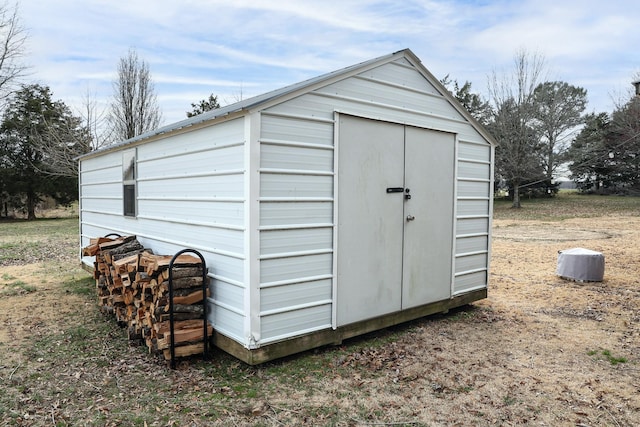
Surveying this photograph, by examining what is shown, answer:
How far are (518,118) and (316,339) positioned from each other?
73.8 ft

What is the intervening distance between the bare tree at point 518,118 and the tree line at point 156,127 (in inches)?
2.0

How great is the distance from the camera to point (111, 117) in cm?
2009

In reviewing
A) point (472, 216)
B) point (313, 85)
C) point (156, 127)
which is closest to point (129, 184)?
point (313, 85)

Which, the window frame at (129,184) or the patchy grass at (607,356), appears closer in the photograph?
the patchy grass at (607,356)

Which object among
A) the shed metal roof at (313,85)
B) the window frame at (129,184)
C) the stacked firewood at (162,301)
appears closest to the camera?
the shed metal roof at (313,85)

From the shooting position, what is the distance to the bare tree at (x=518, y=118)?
22.6 meters

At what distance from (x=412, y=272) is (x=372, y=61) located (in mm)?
2167

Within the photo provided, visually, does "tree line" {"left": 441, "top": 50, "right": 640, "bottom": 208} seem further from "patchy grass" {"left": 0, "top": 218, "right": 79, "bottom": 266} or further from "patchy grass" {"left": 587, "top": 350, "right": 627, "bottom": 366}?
"patchy grass" {"left": 587, "top": 350, "right": 627, "bottom": 366}

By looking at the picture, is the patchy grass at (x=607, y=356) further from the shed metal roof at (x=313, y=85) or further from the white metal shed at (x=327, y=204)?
the shed metal roof at (x=313, y=85)

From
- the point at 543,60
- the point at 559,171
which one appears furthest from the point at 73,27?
the point at 559,171

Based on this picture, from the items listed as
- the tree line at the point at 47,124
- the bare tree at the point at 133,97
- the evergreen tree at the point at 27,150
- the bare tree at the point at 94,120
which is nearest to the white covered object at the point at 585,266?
the bare tree at the point at 133,97

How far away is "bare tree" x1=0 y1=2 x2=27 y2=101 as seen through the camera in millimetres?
17609

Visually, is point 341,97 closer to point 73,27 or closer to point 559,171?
point 73,27

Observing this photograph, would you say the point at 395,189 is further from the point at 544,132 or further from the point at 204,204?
the point at 544,132
